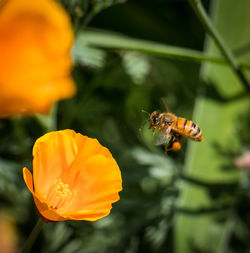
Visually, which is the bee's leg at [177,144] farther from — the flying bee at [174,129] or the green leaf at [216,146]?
the green leaf at [216,146]

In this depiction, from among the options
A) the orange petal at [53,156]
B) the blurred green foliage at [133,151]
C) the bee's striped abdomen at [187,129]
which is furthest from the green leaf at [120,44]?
the orange petal at [53,156]

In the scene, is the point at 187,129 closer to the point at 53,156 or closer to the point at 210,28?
the point at 210,28

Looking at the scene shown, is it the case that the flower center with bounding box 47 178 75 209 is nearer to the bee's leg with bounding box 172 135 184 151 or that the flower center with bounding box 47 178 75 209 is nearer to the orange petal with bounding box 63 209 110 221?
the orange petal with bounding box 63 209 110 221

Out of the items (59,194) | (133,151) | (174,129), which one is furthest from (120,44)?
(59,194)

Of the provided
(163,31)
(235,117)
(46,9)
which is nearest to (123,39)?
(163,31)

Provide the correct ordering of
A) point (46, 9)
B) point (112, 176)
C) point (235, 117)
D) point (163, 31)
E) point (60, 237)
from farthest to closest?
point (163, 31) < point (235, 117) < point (60, 237) < point (46, 9) < point (112, 176)

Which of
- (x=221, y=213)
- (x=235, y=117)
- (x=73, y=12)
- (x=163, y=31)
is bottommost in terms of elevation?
(x=221, y=213)

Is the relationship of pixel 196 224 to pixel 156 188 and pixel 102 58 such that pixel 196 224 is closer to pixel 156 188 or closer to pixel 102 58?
pixel 156 188
